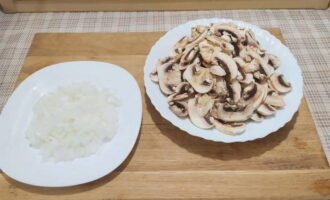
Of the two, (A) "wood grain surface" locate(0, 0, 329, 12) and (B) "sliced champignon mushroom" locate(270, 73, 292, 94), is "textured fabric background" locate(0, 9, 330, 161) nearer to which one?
(A) "wood grain surface" locate(0, 0, 329, 12)

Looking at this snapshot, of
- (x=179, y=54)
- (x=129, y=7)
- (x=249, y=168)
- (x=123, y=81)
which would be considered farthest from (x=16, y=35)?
(x=249, y=168)

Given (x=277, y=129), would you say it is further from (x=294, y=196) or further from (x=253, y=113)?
(x=294, y=196)

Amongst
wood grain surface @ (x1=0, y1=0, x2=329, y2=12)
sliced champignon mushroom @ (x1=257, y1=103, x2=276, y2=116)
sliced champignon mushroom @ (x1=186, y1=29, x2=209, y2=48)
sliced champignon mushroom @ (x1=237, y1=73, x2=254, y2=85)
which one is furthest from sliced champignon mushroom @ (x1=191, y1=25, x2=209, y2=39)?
wood grain surface @ (x1=0, y1=0, x2=329, y2=12)

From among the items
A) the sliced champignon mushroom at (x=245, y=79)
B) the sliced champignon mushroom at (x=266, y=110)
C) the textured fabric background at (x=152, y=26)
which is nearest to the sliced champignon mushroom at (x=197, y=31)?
the sliced champignon mushroom at (x=245, y=79)

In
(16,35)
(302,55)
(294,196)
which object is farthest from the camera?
(16,35)

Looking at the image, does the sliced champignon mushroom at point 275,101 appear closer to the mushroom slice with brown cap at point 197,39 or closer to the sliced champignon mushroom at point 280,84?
the sliced champignon mushroom at point 280,84

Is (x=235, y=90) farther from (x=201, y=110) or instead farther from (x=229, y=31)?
(x=229, y=31)
